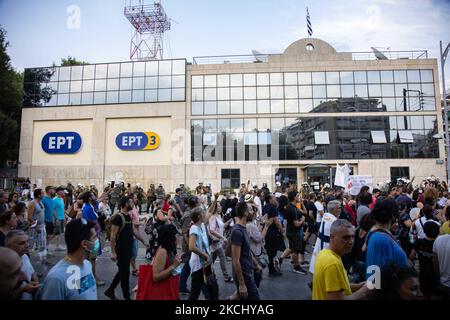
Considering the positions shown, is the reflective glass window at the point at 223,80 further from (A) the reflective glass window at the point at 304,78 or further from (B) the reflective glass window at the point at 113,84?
(B) the reflective glass window at the point at 113,84

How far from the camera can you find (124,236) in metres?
5.14

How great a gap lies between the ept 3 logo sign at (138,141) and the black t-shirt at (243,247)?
2722 cm

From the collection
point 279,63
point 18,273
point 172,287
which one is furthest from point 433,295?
point 279,63

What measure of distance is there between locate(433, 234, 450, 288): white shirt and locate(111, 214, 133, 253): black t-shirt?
4.64m

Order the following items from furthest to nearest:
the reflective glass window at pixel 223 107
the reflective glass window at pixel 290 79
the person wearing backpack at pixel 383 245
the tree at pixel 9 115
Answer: the reflective glass window at pixel 223 107 → the reflective glass window at pixel 290 79 → the tree at pixel 9 115 → the person wearing backpack at pixel 383 245

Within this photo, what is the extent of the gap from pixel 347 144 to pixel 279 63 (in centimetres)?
1092

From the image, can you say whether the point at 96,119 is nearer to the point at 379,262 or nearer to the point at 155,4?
the point at 155,4

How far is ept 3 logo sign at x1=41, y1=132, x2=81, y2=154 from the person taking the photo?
31.1 meters

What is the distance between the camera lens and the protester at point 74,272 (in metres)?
2.10

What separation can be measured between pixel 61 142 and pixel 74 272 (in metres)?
33.5

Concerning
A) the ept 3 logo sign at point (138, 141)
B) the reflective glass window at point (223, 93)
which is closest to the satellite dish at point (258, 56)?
the reflective glass window at point (223, 93)

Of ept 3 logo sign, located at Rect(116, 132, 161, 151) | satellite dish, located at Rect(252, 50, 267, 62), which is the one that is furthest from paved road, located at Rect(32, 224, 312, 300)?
satellite dish, located at Rect(252, 50, 267, 62)

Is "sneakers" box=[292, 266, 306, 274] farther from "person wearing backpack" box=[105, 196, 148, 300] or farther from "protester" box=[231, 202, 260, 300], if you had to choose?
"person wearing backpack" box=[105, 196, 148, 300]

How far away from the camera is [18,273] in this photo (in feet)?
6.46
